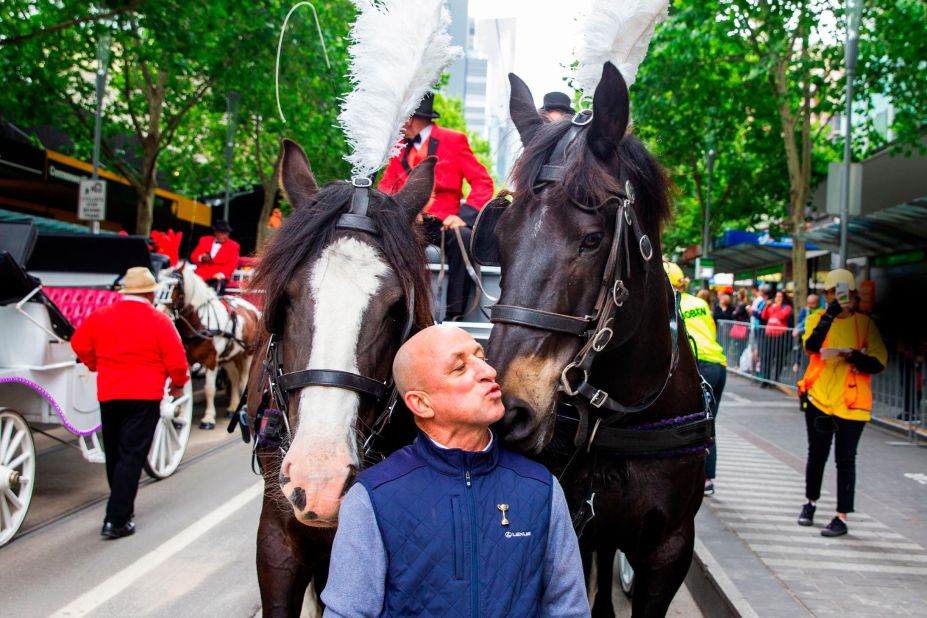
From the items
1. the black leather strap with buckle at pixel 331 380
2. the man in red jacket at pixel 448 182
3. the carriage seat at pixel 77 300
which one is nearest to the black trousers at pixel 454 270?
the man in red jacket at pixel 448 182

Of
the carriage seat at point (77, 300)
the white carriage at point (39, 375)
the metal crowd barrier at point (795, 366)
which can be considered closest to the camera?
the white carriage at point (39, 375)

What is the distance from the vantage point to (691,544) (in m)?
3.40

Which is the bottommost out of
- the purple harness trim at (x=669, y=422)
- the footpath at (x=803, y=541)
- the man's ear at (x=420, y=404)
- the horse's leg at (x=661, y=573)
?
the footpath at (x=803, y=541)

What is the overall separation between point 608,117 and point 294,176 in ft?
4.29

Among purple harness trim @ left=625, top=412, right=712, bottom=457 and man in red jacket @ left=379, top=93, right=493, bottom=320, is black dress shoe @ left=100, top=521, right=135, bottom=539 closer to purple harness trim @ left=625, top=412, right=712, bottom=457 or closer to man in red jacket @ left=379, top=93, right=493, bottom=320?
man in red jacket @ left=379, top=93, right=493, bottom=320

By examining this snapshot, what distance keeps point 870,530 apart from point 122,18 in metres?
10.4

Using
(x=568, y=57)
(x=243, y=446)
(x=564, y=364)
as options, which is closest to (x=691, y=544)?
(x=564, y=364)

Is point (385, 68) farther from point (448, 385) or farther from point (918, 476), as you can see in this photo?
point (918, 476)

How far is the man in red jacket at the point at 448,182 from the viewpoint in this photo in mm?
4246

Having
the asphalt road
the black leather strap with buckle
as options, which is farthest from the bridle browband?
the asphalt road

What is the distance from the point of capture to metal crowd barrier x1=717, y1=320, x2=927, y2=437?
38.8 ft

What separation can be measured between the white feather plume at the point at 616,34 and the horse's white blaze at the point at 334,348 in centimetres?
132

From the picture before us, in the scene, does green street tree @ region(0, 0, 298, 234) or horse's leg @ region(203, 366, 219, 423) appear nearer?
green street tree @ region(0, 0, 298, 234)

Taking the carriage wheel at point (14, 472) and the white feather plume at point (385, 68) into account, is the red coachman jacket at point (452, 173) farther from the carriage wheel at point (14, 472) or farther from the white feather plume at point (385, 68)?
the carriage wheel at point (14, 472)
